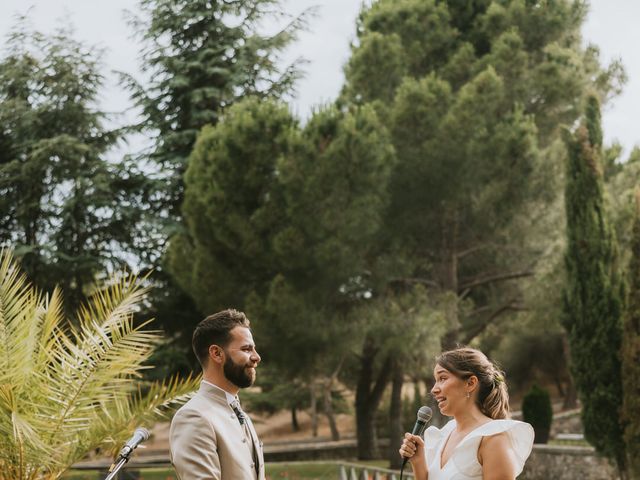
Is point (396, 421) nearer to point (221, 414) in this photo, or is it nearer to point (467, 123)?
point (467, 123)

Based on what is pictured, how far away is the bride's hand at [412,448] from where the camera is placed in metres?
3.13

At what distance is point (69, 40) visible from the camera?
2086 cm

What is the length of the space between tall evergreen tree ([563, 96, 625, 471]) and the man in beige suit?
12900 mm

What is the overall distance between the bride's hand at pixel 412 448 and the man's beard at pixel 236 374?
592 mm

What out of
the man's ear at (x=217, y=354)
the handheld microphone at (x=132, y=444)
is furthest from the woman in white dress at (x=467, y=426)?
the handheld microphone at (x=132, y=444)

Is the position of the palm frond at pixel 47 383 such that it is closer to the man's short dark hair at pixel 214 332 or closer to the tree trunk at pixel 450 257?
the man's short dark hair at pixel 214 332

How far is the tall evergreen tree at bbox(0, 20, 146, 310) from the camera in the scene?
19172mm

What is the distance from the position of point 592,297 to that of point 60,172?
38.3 feet

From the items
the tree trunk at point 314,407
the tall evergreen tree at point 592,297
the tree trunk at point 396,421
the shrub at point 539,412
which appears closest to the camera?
the tall evergreen tree at point 592,297

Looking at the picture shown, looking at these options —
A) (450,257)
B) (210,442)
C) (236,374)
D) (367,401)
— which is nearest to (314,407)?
(367,401)

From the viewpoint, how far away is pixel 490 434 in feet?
9.73

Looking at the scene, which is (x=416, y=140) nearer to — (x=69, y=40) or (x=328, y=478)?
(x=328, y=478)

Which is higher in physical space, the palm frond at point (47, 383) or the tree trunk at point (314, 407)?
the palm frond at point (47, 383)

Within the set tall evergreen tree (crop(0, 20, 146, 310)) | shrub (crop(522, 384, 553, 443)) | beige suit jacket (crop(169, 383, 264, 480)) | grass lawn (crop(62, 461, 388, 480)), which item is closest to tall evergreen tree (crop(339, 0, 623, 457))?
shrub (crop(522, 384, 553, 443))
